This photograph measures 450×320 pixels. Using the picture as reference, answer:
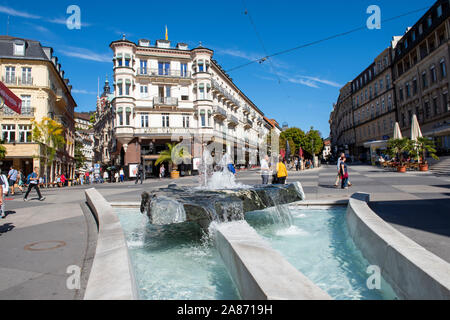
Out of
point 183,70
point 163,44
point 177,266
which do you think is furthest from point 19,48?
point 177,266

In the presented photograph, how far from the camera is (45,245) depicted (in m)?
4.53

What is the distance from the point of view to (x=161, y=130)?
3456 centimetres

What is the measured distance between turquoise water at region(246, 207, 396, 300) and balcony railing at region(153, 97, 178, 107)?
100ft

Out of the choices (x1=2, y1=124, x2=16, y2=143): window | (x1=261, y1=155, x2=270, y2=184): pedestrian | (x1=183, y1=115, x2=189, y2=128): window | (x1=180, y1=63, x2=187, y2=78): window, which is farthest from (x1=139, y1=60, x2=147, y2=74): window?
(x1=261, y1=155, x2=270, y2=184): pedestrian

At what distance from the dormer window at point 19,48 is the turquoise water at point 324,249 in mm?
36333

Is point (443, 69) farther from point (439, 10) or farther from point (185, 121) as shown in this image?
point (185, 121)

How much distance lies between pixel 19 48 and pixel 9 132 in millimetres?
9704

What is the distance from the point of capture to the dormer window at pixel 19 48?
3092 centimetres

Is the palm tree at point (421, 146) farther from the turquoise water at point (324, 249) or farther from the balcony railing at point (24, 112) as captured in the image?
the balcony railing at point (24, 112)

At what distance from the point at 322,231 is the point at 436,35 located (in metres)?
38.8

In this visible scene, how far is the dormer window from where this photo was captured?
30922mm

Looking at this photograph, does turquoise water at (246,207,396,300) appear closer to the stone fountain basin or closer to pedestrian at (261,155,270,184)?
the stone fountain basin

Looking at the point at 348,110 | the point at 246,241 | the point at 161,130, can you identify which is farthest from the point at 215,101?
the point at 348,110
